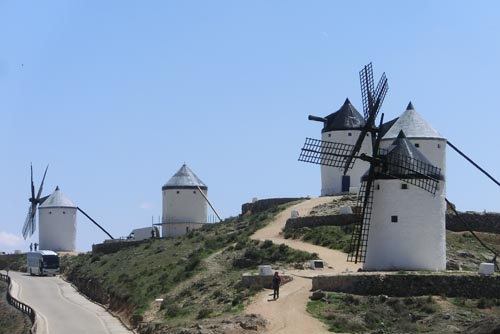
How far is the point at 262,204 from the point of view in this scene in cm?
6581

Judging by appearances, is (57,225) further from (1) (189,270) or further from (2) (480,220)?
(2) (480,220)

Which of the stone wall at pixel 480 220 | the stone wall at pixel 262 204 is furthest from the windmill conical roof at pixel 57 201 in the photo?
the stone wall at pixel 480 220

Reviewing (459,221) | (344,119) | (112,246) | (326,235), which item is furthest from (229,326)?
(112,246)

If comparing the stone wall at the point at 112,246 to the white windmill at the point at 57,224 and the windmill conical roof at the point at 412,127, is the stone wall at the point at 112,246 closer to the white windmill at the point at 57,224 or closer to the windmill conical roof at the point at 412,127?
the white windmill at the point at 57,224

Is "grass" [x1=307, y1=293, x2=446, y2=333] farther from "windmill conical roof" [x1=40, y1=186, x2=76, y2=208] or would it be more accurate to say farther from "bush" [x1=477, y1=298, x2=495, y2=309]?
"windmill conical roof" [x1=40, y1=186, x2=76, y2=208]

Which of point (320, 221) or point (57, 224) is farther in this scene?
point (57, 224)

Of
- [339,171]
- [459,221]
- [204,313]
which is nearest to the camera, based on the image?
[204,313]

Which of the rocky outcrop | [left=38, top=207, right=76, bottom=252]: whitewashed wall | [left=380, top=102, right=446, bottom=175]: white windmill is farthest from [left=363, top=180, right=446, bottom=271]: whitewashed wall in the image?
[left=38, top=207, right=76, bottom=252]: whitewashed wall

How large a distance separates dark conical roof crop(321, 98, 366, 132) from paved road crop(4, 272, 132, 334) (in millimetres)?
17016

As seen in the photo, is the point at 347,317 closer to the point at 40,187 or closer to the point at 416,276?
the point at 416,276

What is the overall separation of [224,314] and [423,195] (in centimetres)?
953

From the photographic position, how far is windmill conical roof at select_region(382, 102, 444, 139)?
170ft

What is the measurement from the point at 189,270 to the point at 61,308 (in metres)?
7.48

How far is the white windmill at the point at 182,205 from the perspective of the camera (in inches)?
2805
